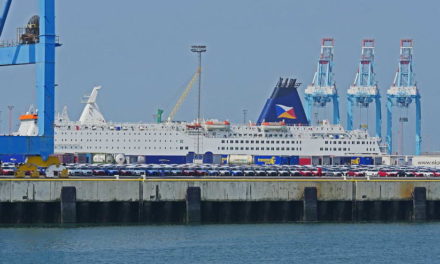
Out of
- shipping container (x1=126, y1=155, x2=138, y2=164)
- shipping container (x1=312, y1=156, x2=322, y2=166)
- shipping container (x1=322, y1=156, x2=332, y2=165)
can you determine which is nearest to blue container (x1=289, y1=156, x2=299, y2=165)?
shipping container (x1=312, y1=156, x2=322, y2=166)

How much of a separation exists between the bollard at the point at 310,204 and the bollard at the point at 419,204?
6.47 m

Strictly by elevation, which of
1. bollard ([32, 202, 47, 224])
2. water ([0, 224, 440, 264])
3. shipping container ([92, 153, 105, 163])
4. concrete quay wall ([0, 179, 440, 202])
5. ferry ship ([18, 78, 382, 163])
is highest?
ferry ship ([18, 78, 382, 163])

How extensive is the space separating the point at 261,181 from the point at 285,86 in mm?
96655

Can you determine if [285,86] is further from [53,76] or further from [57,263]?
[57,263]

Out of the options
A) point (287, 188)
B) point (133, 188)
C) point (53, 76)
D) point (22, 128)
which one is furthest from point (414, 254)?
point (22, 128)

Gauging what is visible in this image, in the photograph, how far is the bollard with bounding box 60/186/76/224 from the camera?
67188 mm

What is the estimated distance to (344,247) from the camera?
6241 cm

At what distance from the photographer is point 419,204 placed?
238 feet

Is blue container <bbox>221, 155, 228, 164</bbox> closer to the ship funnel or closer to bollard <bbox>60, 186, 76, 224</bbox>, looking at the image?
the ship funnel

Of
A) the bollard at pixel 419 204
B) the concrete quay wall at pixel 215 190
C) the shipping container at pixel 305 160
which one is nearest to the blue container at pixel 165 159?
the shipping container at pixel 305 160

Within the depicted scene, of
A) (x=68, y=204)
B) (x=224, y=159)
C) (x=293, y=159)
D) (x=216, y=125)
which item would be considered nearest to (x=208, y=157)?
(x=224, y=159)

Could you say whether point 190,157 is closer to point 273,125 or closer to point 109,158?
point 273,125

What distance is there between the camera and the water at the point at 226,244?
58.4 meters

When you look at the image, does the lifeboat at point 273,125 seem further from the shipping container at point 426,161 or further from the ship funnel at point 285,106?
Result: the shipping container at point 426,161
